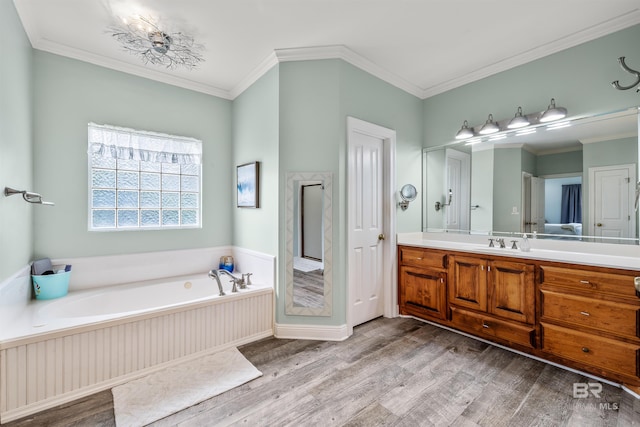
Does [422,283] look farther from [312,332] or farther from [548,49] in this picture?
[548,49]

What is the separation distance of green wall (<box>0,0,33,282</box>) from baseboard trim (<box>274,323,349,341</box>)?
202 cm

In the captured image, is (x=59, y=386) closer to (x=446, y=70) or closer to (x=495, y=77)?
(x=446, y=70)

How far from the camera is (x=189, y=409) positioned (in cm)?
170

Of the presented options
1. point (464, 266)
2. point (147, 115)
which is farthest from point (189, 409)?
point (147, 115)

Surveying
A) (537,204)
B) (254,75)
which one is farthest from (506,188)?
(254,75)

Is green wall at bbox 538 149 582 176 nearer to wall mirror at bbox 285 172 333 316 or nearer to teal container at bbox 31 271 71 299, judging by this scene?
wall mirror at bbox 285 172 333 316

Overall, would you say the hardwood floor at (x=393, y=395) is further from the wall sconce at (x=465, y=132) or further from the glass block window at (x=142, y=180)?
the wall sconce at (x=465, y=132)

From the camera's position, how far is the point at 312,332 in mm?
2598

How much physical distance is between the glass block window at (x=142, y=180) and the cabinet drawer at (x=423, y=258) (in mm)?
2506

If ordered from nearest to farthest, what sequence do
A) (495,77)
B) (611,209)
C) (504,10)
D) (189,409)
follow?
(189,409) → (504,10) → (611,209) → (495,77)

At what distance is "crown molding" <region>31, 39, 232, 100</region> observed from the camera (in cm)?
248

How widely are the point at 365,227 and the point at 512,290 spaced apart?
4.50ft

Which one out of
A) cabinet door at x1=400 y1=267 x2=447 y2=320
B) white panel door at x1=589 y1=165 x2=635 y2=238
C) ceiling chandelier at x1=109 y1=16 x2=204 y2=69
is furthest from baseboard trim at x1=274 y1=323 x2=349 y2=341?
ceiling chandelier at x1=109 y1=16 x2=204 y2=69

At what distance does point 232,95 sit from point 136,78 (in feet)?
3.34
